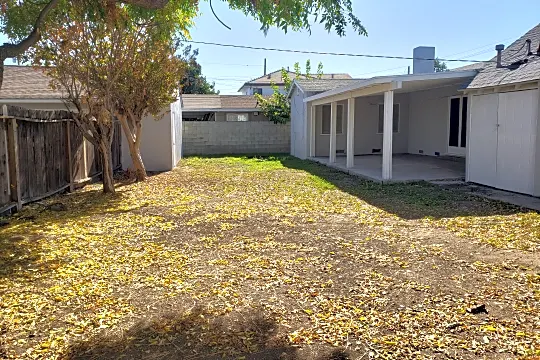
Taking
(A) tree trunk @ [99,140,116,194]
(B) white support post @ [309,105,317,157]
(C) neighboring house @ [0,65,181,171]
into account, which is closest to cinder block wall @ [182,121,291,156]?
(B) white support post @ [309,105,317,157]

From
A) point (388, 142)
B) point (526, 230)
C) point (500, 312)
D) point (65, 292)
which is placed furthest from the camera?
point (388, 142)

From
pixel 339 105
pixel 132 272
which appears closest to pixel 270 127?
pixel 339 105

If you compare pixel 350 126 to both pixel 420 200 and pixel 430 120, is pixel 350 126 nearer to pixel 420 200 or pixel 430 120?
pixel 430 120

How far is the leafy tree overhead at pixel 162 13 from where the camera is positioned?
5.27 meters

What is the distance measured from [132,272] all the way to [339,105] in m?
16.8

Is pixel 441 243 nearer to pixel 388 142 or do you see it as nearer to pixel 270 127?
pixel 388 142

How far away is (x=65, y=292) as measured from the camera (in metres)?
4.50

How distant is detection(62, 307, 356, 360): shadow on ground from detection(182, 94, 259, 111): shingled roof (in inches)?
874

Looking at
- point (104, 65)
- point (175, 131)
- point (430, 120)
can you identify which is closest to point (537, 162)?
point (430, 120)

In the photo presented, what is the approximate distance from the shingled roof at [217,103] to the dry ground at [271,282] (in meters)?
17.4

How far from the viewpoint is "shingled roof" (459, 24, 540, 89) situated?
967cm

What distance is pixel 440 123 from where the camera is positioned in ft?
56.2

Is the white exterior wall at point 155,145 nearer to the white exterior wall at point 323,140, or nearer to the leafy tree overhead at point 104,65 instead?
the leafy tree overhead at point 104,65

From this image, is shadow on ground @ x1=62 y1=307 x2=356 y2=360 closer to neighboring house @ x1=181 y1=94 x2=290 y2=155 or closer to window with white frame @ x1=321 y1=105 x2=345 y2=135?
window with white frame @ x1=321 y1=105 x2=345 y2=135
